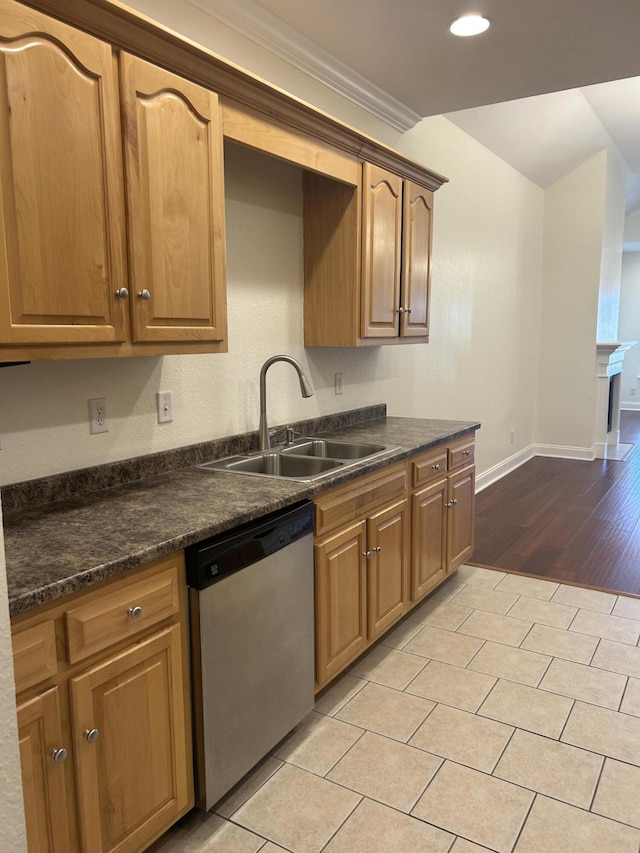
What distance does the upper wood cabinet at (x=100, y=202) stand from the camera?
1.47 meters

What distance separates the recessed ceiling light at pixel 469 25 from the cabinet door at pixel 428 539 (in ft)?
6.48

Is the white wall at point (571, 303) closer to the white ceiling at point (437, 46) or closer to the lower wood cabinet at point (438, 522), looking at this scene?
the white ceiling at point (437, 46)

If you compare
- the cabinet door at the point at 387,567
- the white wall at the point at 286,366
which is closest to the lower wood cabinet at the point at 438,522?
the cabinet door at the point at 387,567

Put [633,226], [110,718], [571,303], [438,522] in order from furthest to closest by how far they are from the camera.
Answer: [633,226]
[571,303]
[438,522]
[110,718]

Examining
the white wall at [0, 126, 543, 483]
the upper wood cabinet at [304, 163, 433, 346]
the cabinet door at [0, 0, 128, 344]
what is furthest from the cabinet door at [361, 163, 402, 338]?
the cabinet door at [0, 0, 128, 344]

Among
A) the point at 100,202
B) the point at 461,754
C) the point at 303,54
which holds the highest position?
the point at 303,54

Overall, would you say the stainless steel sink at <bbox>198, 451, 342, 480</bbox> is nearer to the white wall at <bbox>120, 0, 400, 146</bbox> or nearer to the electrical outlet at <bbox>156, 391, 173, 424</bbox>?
the electrical outlet at <bbox>156, 391, 173, 424</bbox>

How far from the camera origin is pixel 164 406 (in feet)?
7.70

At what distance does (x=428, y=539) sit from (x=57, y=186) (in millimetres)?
2262

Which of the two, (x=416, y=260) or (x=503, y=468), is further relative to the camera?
(x=503, y=468)

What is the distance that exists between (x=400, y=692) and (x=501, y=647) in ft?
2.01

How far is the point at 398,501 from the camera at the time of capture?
279cm

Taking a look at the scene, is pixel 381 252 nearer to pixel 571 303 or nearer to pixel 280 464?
pixel 280 464

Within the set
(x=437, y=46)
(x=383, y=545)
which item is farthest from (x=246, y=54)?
(x=383, y=545)
